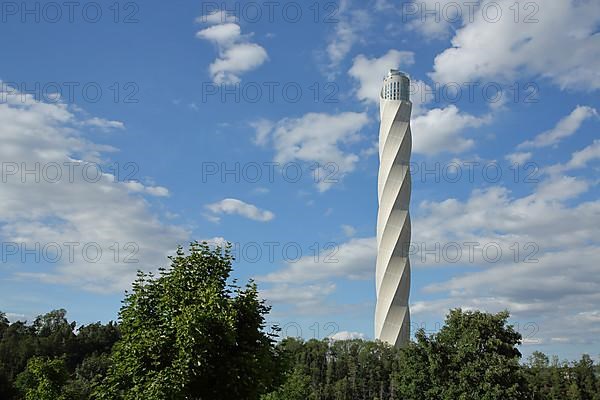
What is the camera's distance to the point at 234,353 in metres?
20.8

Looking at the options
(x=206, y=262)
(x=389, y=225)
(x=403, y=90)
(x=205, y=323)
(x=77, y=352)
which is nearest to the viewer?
(x=205, y=323)

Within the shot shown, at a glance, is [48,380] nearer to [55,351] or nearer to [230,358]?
[230,358]

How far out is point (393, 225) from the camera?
101 meters

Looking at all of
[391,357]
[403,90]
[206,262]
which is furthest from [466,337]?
[403,90]

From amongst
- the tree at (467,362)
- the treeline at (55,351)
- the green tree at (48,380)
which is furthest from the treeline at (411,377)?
the treeline at (55,351)

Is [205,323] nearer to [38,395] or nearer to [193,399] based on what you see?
[193,399]

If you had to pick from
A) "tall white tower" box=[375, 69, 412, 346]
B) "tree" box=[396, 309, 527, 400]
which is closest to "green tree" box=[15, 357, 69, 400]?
"tree" box=[396, 309, 527, 400]

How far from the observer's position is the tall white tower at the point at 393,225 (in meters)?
98.6

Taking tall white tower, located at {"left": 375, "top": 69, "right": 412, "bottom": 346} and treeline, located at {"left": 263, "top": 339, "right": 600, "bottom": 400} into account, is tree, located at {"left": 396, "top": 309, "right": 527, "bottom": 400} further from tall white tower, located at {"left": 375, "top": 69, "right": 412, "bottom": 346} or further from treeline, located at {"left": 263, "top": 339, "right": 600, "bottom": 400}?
tall white tower, located at {"left": 375, "top": 69, "right": 412, "bottom": 346}

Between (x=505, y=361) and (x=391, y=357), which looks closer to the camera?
(x=505, y=361)

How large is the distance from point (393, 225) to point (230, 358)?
82.2 meters

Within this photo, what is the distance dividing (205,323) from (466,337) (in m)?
28.7

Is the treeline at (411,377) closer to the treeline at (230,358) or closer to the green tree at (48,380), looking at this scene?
the treeline at (230,358)

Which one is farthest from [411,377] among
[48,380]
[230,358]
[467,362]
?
[230,358]
